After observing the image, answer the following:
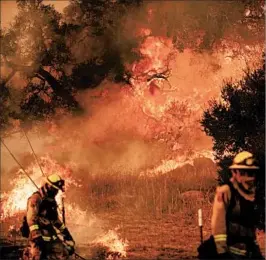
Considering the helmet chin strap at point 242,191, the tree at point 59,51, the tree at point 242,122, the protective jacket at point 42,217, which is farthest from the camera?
the tree at point 59,51

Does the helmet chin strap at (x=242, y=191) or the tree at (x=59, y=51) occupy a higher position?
the tree at (x=59, y=51)

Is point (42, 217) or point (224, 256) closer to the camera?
point (224, 256)

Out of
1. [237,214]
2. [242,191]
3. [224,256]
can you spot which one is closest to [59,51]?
[242,191]

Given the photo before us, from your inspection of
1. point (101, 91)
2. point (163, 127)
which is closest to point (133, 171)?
point (163, 127)

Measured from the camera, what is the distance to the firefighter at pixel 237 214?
5.89 m

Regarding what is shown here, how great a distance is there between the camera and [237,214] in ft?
20.2

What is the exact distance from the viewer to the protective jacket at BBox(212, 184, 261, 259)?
19.7 feet

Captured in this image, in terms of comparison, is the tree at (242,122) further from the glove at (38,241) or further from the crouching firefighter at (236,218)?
the glove at (38,241)

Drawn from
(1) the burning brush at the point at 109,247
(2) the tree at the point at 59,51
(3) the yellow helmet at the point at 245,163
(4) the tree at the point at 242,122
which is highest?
(2) the tree at the point at 59,51

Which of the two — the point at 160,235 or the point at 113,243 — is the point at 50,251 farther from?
the point at 160,235

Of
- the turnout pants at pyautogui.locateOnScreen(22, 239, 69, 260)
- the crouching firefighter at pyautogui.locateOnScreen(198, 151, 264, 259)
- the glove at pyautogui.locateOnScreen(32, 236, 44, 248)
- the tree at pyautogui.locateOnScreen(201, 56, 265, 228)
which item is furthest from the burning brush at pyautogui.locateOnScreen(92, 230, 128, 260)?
the crouching firefighter at pyautogui.locateOnScreen(198, 151, 264, 259)

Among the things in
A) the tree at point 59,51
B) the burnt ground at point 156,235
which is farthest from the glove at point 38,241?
the tree at point 59,51

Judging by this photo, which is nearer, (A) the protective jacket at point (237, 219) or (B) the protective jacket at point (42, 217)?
(A) the protective jacket at point (237, 219)

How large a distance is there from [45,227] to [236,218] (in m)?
3.83
